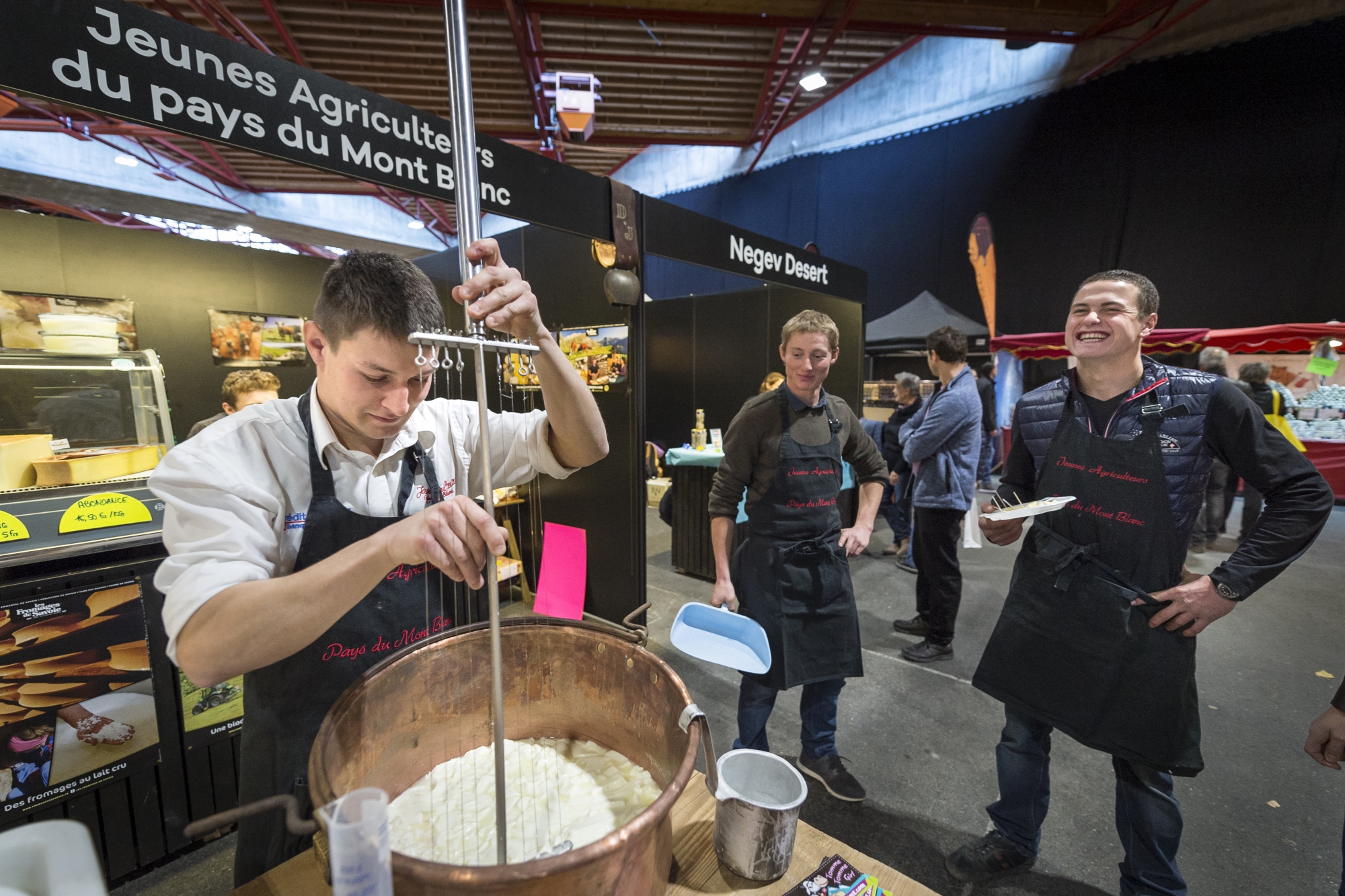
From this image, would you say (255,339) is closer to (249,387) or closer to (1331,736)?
(249,387)

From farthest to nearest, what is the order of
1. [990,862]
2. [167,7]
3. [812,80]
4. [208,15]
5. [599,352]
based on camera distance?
[812,80] → [208,15] → [167,7] → [599,352] → [990,862]

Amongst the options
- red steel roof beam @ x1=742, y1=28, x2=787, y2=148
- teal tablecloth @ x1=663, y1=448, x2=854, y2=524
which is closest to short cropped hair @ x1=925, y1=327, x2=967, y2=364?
teal tablecloth @ x1=663, y1=448, x2=854, y2=524

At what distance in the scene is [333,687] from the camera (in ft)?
3.00

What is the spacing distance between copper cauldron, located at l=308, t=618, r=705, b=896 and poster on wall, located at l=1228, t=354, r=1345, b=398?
844 cm

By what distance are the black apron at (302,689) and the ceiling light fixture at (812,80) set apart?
28.4 ft

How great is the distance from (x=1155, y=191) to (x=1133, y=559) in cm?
796

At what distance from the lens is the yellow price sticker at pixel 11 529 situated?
1387 millimetres

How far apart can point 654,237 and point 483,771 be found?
194cm

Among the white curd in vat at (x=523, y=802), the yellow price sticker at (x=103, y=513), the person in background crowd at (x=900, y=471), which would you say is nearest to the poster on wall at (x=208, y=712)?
the yellow price sticker at (x=103, y=513)

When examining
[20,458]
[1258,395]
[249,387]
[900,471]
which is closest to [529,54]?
[249,387]

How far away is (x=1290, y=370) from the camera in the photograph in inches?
249

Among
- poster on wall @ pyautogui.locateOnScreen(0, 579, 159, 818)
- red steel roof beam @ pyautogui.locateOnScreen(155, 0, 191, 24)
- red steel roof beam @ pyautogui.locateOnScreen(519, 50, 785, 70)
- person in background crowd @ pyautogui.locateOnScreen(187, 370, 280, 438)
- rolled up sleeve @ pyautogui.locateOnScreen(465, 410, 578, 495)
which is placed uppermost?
red steel roof beam @ pyautogui.locateOnScreen(519, 50, 785, 70)

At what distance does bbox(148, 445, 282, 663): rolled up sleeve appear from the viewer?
66 centimetres

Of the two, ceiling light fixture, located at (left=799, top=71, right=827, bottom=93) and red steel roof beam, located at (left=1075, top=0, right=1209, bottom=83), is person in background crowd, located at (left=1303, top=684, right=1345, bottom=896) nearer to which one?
red steel roof beam, located at (left=1075, top=0, right=1209, bottom=83)
